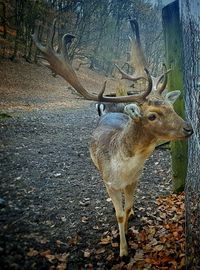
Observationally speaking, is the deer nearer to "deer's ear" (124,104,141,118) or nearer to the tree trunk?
"deer's ear" (124,104,141,118)

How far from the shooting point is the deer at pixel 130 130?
3.40m

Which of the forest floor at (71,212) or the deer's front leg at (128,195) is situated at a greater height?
the deer's front leg at (128,195)

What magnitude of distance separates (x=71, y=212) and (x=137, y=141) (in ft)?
6.44

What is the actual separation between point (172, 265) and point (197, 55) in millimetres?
2318

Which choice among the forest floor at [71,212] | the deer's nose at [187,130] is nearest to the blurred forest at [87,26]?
the forest floor at [71,212]

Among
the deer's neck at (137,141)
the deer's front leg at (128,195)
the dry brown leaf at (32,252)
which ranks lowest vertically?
the dry brown leaf at (32,252)

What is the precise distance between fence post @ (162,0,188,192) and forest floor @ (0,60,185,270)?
Answer: 2.35ft

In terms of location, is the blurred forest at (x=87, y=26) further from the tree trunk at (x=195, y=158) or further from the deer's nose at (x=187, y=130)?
the deer's nose at (x=187, y=130)

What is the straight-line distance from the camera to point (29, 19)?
19469 mm

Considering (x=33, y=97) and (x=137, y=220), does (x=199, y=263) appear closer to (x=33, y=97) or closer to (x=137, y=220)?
(x=137, y=220)

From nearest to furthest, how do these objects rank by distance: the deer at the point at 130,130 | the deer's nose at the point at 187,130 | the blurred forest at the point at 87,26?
the deer's nose at the point at 187,130
the deer at the point at 130,130
the blurred forest at the point at 87,26

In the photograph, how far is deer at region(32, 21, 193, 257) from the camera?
3398mm

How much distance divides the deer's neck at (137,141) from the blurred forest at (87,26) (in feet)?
41.7

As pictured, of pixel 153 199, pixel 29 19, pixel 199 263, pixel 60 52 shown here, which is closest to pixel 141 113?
pixel 60 52
